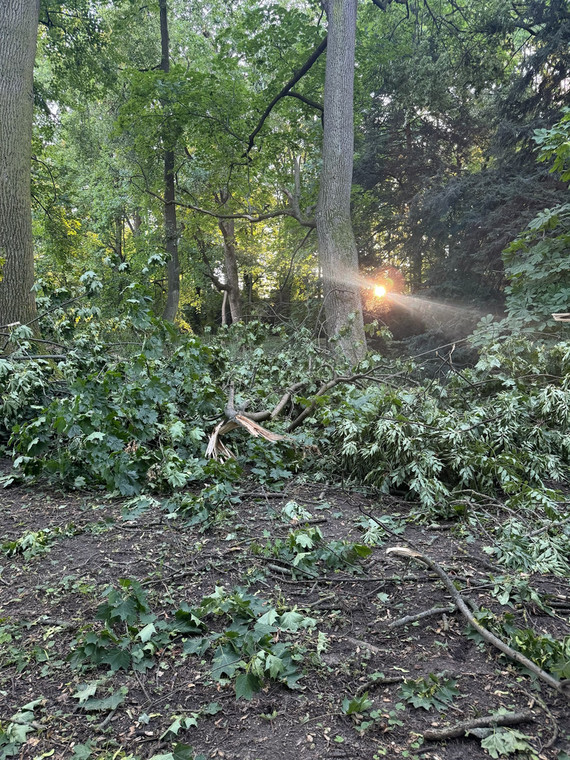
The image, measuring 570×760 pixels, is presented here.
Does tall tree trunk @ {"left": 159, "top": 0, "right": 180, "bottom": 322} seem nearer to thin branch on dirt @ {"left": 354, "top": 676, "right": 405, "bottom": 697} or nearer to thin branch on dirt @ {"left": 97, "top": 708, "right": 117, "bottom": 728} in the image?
thin branch on dirt @ {"left": 97, "top": 708, "right": 117, "bottom": 728}

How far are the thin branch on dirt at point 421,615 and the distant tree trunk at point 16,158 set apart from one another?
472cm

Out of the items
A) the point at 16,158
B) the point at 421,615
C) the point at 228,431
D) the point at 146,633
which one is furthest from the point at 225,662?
the point at 16,158

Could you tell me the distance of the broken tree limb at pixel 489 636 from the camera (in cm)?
150

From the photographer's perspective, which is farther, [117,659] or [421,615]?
[421,615]

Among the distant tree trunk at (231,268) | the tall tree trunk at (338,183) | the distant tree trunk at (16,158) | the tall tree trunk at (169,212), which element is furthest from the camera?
the distant tree trunk at (231,268)

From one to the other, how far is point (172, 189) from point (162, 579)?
12069 millimetres

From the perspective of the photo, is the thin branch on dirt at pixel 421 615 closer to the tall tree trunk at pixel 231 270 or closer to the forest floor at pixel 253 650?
the forest floor at pixel 253 650

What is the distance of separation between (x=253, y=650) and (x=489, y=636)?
885mm

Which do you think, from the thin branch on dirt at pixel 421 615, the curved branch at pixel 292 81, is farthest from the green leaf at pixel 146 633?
the curved branch at pixel 292 81

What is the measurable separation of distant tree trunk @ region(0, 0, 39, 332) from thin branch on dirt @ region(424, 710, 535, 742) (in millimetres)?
5088

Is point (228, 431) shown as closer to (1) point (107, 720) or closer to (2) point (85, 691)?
(2) point (85, 691)

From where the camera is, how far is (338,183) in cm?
802

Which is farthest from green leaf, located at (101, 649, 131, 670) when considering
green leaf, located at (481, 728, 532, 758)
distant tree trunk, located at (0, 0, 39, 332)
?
distant tree trunk, located at (0, 0, 39, 332)

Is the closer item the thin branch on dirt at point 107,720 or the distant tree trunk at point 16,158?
the thin branch on dirt at point 107,720
